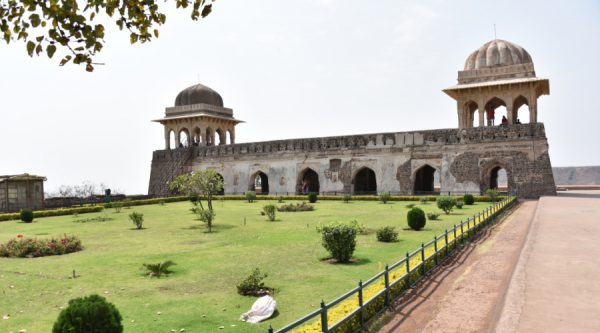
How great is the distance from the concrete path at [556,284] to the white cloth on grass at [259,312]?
2426 mm

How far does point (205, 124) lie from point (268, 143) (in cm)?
607

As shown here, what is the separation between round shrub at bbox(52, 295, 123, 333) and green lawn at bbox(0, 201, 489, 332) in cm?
118

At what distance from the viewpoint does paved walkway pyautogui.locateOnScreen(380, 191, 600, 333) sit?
504cm

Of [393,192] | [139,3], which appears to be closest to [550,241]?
[139,3]

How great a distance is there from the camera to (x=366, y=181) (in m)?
29.9

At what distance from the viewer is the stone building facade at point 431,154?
76.8 ft

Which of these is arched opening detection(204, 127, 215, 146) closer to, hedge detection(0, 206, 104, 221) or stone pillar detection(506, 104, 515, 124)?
hedge detection(0, 206, 104, 221)

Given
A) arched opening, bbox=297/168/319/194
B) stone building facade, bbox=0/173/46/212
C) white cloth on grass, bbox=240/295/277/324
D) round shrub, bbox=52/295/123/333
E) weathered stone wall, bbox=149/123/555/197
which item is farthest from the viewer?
arched opening, bbox=297/168/319/194

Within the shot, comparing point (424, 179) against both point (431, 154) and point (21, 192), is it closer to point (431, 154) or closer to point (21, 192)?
point (431, 154)

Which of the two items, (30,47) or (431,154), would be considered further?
(431,154)

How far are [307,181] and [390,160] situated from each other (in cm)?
667

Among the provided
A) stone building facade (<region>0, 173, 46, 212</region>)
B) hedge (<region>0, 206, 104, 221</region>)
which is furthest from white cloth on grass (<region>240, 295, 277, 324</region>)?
stone building facade (<region>0, 173, 46, 212</region>)

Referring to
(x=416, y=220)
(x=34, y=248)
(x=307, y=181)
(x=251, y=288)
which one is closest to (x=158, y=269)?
(x=251, y=288)

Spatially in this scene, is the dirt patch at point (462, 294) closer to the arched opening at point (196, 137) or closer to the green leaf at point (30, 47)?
the green leaf at point (30, 47)
